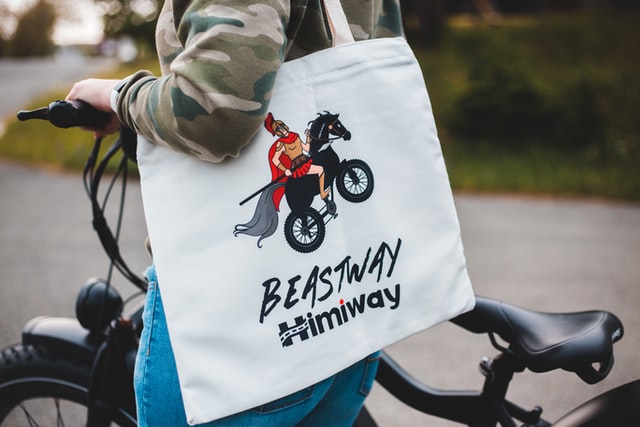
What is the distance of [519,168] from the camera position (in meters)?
7.36

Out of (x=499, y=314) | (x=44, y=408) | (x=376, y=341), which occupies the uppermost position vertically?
(x=376, y=341)

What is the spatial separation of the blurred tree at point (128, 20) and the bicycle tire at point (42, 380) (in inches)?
467

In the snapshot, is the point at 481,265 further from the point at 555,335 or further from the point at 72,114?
the point at 72,114

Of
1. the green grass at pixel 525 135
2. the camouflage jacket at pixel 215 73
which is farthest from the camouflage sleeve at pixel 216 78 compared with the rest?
the green grass at pixel 525 135

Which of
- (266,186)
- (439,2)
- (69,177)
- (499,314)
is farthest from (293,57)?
(439,2)

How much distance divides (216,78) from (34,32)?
1379 inches

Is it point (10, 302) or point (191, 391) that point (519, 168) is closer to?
point (10, 302)

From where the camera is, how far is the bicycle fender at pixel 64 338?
5.09 feet

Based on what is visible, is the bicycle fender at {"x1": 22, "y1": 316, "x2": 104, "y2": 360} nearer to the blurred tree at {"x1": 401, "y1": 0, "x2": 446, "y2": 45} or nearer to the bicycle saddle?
the bicycle saddle

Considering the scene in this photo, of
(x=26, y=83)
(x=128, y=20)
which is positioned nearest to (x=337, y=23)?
(x=128, y=20)

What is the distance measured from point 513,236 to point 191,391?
180 inches

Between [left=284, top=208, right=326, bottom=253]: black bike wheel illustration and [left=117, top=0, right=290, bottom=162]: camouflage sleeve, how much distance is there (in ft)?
0.51

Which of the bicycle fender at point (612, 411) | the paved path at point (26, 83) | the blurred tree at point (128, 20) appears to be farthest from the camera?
the blurred tree at point (128, 20)

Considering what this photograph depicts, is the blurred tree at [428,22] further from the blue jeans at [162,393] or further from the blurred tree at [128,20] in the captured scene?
the blue jeans at [162,393]
